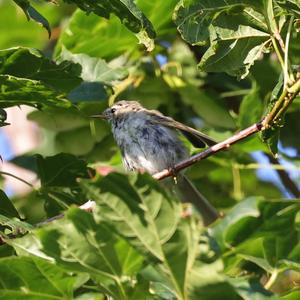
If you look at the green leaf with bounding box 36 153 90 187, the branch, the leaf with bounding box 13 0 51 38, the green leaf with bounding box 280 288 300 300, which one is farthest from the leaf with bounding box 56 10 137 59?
the green leaf with bounding box 280 288 300 300

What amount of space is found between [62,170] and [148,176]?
→ 1.75m

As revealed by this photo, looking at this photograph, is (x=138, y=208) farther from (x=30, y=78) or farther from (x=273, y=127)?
(x=30, y=78)

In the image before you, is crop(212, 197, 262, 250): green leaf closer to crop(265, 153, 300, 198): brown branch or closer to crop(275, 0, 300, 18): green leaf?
crop(275, 0, 300, 18): green leaf

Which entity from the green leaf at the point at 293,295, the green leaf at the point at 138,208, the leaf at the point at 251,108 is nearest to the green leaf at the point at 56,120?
the leaf at the point at 251,108

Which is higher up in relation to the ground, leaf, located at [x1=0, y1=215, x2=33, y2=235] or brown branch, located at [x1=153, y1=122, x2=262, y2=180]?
brown branch, located at [x1=153, y1=122, x2=262, y2=180]

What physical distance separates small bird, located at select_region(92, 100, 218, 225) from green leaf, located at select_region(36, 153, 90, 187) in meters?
1.34

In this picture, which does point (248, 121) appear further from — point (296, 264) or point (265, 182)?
point (296, 264)

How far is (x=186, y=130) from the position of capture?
5.05 m

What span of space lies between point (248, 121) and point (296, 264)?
2512 mm

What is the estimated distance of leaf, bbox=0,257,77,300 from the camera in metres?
2.74

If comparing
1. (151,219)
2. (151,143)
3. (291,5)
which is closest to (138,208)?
(151,219)

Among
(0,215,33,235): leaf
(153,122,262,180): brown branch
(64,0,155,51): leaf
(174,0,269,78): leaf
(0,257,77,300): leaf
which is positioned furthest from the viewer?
(64,0,155,51): leaf

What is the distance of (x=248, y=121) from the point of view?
5188 mm

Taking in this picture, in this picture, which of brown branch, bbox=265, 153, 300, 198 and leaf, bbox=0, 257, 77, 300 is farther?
brown branch, bbox=265, 153, 300, 198
